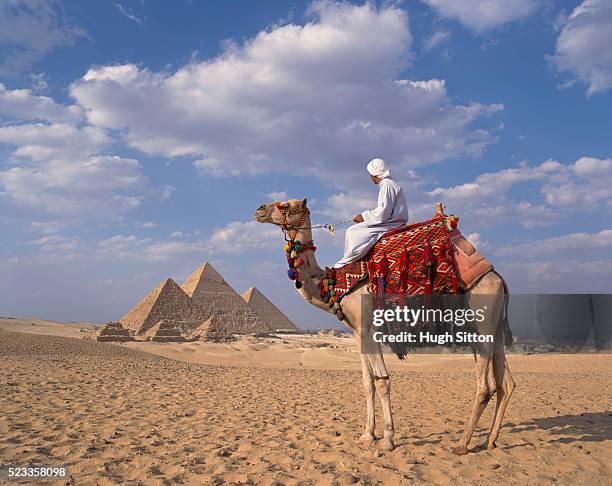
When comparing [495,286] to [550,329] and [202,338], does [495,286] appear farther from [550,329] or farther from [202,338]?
[202,338]

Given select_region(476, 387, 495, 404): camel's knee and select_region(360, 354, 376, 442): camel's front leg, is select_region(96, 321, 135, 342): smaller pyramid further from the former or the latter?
select_region(476, 387, 495, 404): camel's knee

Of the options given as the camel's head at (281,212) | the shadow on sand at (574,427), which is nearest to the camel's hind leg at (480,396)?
the shadow on sand at (574,427)

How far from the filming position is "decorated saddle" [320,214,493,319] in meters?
5.38

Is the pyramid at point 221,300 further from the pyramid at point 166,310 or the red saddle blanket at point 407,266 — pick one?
the red saddle blanket at point 407,266

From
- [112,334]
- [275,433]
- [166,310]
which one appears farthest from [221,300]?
[275,433]

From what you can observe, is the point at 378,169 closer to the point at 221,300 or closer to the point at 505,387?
the point at 505,387

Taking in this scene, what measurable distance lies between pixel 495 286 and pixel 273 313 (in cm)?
7209

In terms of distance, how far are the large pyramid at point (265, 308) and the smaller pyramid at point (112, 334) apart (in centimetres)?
3687

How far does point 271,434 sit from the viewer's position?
251 inches

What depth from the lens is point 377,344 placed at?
18.1 feet

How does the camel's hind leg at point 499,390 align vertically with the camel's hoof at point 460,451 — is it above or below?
above

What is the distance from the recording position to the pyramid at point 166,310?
46.9 m

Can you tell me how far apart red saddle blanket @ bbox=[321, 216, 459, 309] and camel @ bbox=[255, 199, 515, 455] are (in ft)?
0.49

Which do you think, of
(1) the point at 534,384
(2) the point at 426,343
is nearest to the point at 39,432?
(2) the point at 426,343
